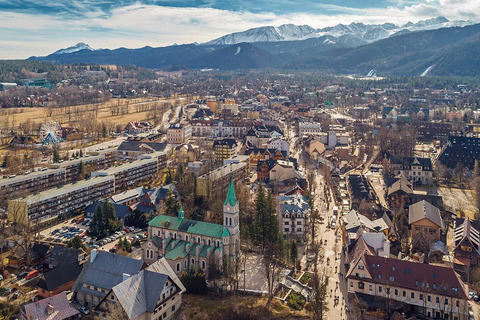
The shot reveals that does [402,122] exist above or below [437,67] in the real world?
below

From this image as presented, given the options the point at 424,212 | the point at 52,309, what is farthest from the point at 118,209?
the point at 424,212

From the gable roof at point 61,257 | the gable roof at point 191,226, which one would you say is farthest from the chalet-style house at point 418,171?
the gable roof at point 61,257

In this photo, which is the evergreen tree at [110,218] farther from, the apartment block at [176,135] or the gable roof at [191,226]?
the apartment block at [176,135]

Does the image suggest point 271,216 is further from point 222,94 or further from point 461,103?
point 222,94

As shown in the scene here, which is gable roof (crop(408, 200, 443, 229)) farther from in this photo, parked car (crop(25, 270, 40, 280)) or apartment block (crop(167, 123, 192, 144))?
apartment block (crop(167, 123, 192, 144))

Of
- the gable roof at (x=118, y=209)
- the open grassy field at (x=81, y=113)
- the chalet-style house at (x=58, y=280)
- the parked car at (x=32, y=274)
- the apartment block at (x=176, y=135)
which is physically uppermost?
the open grassy field at (x=81, y=113)

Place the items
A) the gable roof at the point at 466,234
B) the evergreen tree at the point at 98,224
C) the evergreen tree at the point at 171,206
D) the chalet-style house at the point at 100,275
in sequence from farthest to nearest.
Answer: the evergreen tree at the point at 171,206 < the evergreen tree at the point at 98,224 < the gable roof at the point at 466,234 < the chalet-style house at the point at 100,275

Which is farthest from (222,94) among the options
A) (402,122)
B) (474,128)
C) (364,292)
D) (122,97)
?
(364,292)
